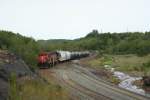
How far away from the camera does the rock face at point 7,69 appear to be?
15066 mm

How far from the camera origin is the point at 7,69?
18.7 meters

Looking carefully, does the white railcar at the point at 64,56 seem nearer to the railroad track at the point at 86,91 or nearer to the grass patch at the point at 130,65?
the grass patch at the point at 130,65

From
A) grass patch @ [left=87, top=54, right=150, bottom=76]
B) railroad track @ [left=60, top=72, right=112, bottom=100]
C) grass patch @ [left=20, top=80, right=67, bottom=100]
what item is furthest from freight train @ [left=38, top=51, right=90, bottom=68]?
grass patch @ [left=20, top=80, right=67, bottom=100]

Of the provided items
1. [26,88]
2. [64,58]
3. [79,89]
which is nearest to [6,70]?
[26,88]

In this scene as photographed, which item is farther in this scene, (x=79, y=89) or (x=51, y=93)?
(x=79, y=89)

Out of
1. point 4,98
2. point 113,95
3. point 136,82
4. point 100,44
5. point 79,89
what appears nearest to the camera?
point 4,98

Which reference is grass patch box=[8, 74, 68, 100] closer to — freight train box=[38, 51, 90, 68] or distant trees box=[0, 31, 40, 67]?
distant trees box=[0, 31, 40, 67]

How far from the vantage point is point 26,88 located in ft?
54.6

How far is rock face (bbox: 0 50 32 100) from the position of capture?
49.4 ft

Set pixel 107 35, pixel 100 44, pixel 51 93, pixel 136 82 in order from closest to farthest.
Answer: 1. pixel 51 93
2. pixel 136 82
3. pixel 100 44
4. pixel 107 35

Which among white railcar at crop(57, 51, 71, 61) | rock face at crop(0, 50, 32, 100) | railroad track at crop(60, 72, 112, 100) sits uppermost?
rock face at crop(0, 50, 32, 100)

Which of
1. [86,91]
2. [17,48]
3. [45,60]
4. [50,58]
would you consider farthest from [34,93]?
[50,58]

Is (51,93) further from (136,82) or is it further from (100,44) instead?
(100,44)

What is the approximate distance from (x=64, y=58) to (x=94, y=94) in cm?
4006
